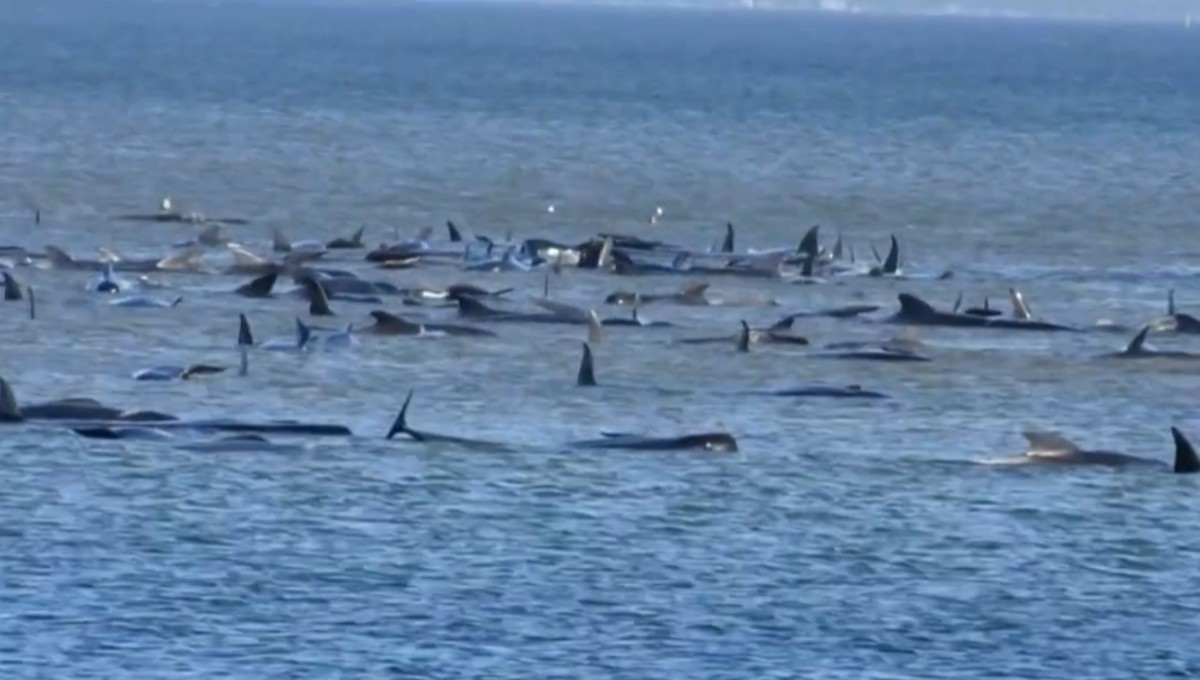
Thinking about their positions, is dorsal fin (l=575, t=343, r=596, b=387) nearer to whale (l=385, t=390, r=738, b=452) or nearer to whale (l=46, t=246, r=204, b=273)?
whale (l=385, t=390, r=738, b=452)

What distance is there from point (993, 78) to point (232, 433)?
146 meters

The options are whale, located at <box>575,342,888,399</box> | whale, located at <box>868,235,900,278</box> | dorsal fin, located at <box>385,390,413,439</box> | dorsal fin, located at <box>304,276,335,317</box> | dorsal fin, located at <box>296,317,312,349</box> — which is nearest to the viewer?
dorsal fin, located at <box>385,390,413,439</box>

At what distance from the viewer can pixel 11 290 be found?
3850 cm

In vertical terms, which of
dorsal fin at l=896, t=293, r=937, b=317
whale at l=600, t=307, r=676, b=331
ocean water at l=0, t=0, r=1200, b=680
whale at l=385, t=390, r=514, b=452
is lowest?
ocean water at l=0, t=0, r=1200, b=680

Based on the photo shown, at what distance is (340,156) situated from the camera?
7944 cm

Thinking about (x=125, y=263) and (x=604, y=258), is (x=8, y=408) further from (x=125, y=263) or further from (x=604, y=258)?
(x=604, y=258)

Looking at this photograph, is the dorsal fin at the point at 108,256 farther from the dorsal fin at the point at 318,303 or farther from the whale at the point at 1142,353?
the whale at the point at 1142,353

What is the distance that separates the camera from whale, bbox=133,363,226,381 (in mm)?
31328

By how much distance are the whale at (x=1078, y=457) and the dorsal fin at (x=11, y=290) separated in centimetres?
1512

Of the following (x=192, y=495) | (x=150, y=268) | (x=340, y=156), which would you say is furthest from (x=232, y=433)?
(x=340, y=156)

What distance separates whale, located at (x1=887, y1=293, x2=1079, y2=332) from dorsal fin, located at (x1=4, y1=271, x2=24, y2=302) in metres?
10.1

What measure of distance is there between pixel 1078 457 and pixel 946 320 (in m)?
10.9

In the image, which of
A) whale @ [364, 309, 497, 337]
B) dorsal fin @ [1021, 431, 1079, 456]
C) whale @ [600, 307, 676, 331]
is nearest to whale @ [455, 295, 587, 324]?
whale @ [600, 307, 676, 331]

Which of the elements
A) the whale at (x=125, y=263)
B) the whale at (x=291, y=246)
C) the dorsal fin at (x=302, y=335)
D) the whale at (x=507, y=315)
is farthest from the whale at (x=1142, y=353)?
the whale at (x=291, y=246)
